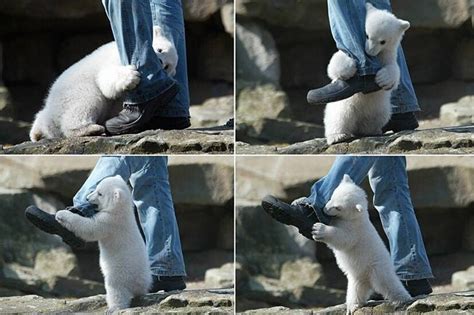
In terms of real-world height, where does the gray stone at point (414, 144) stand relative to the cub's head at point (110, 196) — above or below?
above

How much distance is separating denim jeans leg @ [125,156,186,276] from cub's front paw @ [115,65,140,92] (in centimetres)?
30

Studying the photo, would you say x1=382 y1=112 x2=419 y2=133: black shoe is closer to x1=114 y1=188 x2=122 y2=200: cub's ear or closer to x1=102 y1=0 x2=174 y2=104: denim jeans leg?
x1=102 y1=0 x2=174 y2=104: denim jeans leg

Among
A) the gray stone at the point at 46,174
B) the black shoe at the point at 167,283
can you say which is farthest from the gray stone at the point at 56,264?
the black shoe at the point at 167,283

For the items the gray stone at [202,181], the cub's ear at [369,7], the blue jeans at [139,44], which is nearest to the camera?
the blue jeans at [139,44]

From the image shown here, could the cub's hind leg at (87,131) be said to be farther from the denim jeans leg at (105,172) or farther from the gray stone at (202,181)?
the gray stone at (202,181)

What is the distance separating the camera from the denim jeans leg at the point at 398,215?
448 centimetres

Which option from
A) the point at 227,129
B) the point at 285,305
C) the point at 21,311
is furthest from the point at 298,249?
the point at 21,311

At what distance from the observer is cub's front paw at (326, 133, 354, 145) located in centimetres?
450

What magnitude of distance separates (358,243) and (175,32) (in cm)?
107

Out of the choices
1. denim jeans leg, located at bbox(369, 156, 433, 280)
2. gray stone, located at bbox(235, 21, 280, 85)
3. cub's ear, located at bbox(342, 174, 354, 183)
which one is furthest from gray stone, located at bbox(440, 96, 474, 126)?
cub's ear, located at bbox(342, 174, 354, 183)

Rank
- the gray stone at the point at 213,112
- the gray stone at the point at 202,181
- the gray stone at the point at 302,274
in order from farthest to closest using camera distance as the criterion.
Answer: the gray stone at the point at 213,112, the gray stone at the point at 302,274, the gray stone at the point at 202,181

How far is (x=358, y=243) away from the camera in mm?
4355

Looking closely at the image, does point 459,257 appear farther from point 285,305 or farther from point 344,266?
point 344,266

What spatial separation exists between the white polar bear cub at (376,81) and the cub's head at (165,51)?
585 mm
